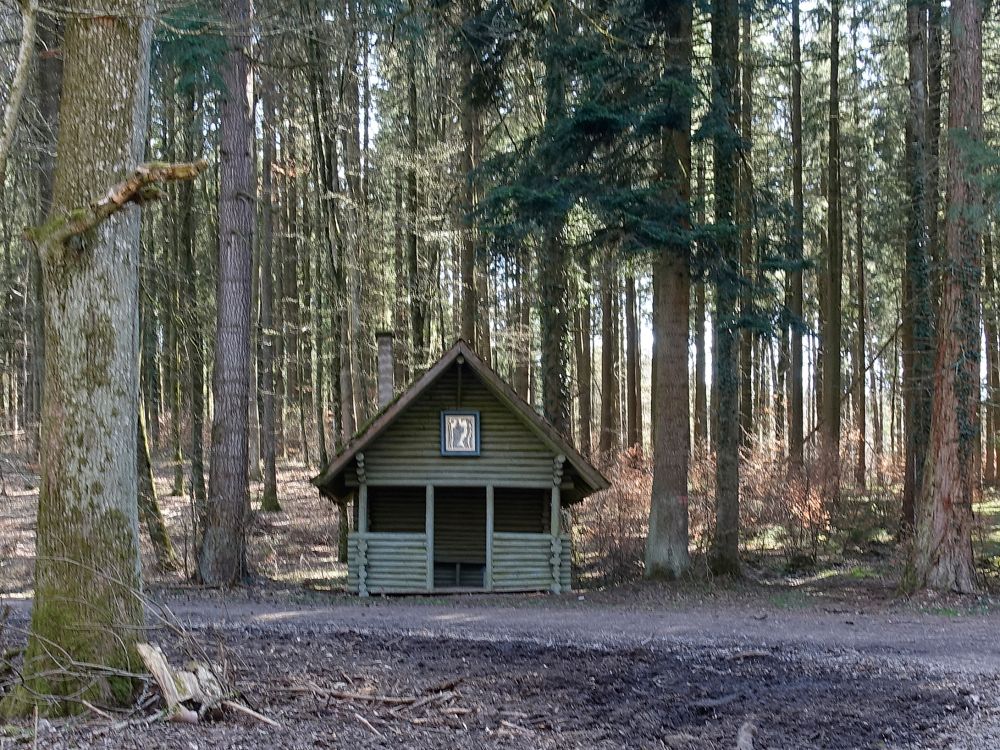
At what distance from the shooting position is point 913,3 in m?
17.5

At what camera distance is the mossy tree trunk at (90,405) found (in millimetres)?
6211

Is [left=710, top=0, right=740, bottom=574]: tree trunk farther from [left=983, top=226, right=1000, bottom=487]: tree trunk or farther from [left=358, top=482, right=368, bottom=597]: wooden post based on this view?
[left=983, top=226, right=1000, bottom=487]: tree trunk

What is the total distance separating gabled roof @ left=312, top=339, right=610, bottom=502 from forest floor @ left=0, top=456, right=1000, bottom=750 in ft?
7.14

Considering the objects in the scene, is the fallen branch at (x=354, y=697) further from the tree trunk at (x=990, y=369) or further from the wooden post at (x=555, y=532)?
the tree trunk at (x=990, y=369)

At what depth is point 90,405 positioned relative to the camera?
6285 millimetres

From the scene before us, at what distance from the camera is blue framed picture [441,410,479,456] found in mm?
17062

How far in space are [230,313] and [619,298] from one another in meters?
20.6

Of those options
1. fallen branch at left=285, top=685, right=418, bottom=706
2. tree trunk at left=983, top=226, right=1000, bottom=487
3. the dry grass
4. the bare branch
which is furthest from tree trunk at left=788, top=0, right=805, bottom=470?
the bare branch

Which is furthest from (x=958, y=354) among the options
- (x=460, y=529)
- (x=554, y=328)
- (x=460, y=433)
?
(x=460, y=529)

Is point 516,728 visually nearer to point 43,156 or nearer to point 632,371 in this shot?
point 43,156

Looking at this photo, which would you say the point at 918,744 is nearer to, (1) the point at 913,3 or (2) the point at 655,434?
(2) the point at 655,434

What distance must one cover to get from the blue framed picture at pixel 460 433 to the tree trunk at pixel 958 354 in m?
7.48

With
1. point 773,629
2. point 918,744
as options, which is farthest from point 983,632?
point 918,744

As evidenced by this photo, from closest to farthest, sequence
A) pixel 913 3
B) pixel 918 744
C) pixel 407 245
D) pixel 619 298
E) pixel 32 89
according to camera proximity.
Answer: pixel 918 744 → pixel 32 89 → pixel 913 3 → pixel 407 245 → pixel 619 298
